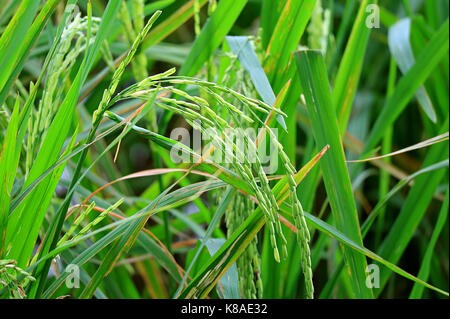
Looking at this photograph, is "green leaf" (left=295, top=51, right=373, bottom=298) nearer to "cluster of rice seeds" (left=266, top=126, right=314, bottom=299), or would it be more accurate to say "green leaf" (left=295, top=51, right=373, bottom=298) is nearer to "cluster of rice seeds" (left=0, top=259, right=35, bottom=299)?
"cluster of rice seeds" (left=266, top=126, right=314, bottom=299)

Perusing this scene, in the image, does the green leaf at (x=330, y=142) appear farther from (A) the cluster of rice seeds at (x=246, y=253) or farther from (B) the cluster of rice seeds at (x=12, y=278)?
(B) the cluster of rice seeds at (x=12, y=278)

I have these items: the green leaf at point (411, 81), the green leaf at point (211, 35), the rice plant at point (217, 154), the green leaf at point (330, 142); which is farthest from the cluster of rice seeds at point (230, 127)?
the green leaf at point (411, 81)

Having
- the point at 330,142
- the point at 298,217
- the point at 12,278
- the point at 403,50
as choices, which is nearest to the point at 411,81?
the point at 403,50

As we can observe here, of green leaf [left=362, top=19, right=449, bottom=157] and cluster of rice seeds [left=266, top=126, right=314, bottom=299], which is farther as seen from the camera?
green leaf [left=362, top=19, right=449, bottom=157]

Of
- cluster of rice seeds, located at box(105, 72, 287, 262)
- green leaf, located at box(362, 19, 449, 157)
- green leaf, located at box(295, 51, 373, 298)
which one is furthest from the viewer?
green leaf, located at box(362, 19, 449, 157)

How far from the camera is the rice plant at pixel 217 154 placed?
0.39 metres

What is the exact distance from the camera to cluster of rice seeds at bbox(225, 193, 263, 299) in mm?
479

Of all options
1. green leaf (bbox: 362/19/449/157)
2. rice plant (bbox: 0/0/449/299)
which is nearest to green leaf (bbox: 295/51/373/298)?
rice plant (bbox: 0/0/449/299)

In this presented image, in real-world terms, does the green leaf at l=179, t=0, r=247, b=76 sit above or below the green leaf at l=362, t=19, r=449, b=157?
above

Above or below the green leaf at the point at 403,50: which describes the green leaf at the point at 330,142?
below

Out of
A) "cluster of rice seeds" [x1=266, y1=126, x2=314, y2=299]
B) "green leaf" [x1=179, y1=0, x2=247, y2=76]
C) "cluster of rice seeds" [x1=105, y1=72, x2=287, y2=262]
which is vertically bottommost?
"cluster of rice seeds" [x1=266, y1=126, x2=314, y2=299]

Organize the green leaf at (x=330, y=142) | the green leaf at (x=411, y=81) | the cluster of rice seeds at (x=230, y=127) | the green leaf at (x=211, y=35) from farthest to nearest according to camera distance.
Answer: the green leaf at (x=411, y=81)
the green leaf at (x=211, y=35)
the green leaf at (x=330, y=142)
the cluster of rice seeds at (x=230, y=127)
